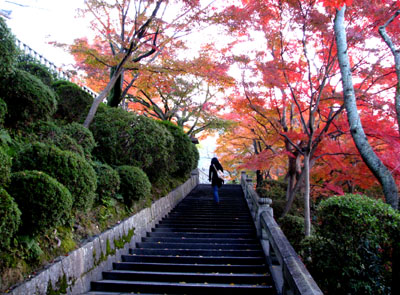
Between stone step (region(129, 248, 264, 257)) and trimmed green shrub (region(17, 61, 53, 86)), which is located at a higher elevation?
trimmed green shrub (region(17, 61, 53, 86))

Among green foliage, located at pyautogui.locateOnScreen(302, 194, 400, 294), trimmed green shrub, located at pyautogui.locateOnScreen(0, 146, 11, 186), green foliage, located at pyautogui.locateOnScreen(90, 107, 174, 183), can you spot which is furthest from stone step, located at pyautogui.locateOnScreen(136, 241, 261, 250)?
trimmed green shrub, located at pyautogui.locateOnScreen(0, 146, 11, 186)

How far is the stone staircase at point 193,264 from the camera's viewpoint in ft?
14.5

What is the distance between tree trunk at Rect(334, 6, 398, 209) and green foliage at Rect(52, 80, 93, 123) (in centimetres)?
658

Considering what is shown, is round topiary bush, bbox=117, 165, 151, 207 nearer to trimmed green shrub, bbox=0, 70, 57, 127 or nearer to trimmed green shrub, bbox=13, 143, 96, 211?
trimmed green shrub, bbox=0, 70, 57, 127

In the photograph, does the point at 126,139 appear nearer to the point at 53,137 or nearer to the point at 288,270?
the point at 53,137

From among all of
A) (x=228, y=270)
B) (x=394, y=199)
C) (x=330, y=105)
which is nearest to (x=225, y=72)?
(x=330, y=105)

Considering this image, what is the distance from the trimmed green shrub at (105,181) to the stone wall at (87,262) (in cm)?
63

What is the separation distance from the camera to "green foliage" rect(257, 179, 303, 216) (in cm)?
1464

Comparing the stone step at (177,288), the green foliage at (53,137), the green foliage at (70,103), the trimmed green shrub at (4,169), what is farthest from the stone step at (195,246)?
the trimmed green shrub at (4,169)

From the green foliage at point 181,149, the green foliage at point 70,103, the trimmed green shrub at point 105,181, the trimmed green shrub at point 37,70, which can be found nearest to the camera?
the trimmed green shrub at point 105,181

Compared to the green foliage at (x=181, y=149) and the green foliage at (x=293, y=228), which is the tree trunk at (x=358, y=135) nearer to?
the green foliage at (x=293, y=228)

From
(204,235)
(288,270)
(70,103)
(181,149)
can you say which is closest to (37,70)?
(70,103)

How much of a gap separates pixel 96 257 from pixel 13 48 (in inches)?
130

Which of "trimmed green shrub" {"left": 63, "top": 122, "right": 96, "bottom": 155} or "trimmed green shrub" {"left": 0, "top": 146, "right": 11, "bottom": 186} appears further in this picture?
"trimmed green shrub" {"left": 63, "top": 122, "right": 96, "bottom": 155}
